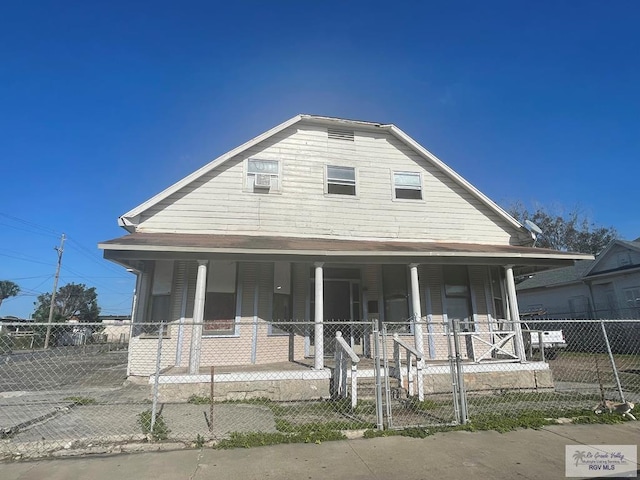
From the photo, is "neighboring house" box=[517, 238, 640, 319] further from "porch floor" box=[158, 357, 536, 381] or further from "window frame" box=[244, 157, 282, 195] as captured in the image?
"window frame" box=[244, 157, 282, 195]

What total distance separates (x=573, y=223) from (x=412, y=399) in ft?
133

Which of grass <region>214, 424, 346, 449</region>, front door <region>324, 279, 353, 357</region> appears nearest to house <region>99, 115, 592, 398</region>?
front door <region>324, 279, 353, 357</region>

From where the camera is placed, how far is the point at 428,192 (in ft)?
37.1

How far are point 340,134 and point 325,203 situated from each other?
8.00 ft

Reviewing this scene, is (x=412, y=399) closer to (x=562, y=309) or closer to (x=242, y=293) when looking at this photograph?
(x=242, y=293)

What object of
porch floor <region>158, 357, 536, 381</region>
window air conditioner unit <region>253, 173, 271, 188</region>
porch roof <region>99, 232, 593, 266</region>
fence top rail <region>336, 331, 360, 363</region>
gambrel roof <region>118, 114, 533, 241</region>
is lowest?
porch floor <region>158, 357, 536, 381</region>

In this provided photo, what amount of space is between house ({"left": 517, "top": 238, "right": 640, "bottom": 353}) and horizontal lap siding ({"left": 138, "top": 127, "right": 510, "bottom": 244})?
9037 millimetres

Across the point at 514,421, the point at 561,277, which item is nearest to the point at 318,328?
the point at 514,421

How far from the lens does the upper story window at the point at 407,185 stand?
36.9 ft

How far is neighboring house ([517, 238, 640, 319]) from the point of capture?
A: 18.2 m

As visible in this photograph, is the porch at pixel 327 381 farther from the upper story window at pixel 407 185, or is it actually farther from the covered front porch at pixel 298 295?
the upper story window at pixel 407 185

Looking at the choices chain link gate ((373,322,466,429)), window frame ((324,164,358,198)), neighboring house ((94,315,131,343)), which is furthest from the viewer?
neighboring house ((94,315,131,343))

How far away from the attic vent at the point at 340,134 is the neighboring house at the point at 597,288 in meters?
12.1

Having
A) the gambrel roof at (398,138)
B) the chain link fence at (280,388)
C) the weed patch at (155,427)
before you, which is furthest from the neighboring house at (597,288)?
the weed patch at (155,427)
